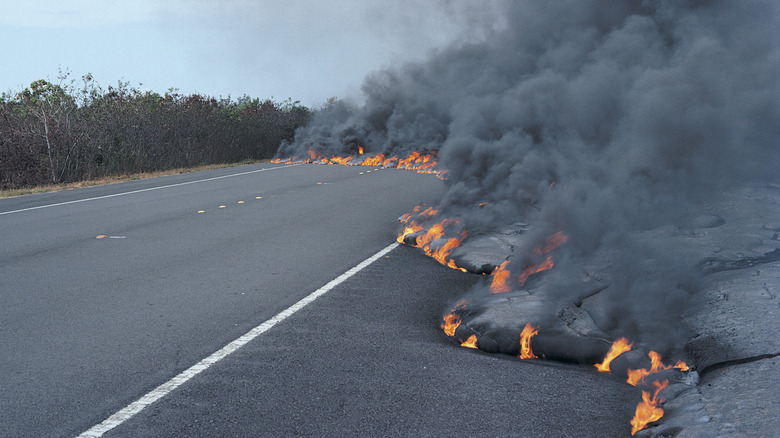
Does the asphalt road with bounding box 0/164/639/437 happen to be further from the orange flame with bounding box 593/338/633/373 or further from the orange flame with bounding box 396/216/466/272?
the orange flame with bounding box 396/216/466/272

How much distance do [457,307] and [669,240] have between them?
2205mm

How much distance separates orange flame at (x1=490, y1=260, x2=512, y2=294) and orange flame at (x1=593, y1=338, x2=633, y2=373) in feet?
4.69

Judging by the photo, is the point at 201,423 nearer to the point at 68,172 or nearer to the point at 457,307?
the point at 457,307

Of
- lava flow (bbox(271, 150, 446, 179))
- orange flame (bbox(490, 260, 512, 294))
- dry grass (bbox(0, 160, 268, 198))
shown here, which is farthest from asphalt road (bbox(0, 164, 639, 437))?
lava flow (bbox(271, 150, 446, 179))

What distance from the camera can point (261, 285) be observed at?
254 inches

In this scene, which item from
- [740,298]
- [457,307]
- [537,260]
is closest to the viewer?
[740,298]

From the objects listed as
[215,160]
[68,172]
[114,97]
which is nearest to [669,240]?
[68,172]

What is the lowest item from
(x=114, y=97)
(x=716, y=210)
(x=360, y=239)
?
(x=360, y=239)

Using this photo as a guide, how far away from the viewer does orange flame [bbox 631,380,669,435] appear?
347cm

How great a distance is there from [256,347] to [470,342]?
5.25 ft

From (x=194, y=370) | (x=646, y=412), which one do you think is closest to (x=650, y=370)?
(x=646, y=412)

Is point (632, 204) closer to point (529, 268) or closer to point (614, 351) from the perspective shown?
point (529, 268)

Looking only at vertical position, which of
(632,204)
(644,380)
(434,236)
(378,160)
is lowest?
(378,160)

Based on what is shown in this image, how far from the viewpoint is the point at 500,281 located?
606 cm
